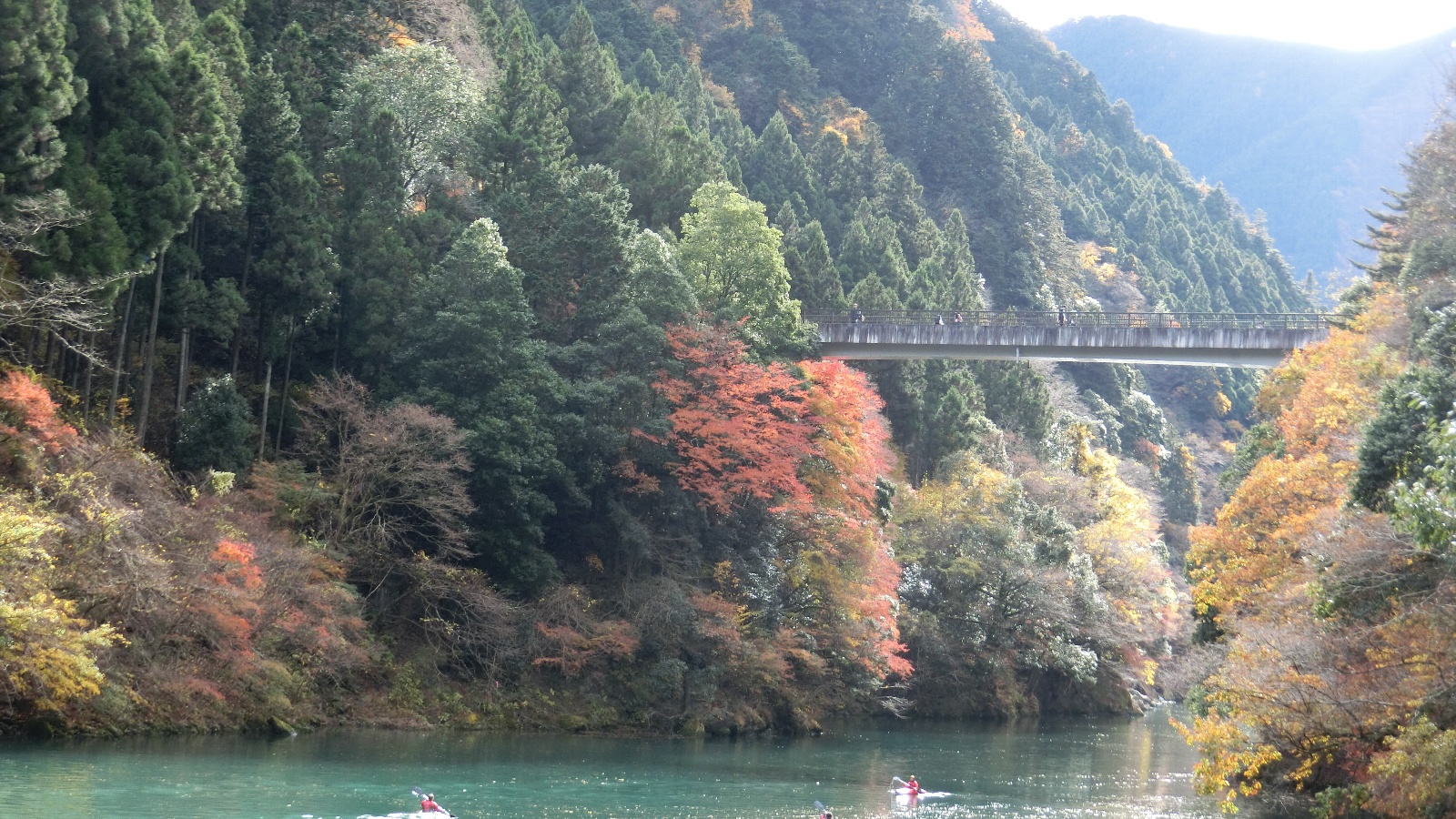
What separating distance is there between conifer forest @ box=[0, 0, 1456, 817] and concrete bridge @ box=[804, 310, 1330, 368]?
299 centimetres

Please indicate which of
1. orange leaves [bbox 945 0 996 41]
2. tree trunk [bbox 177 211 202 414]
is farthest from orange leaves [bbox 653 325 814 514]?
orange leaves [bbox 945 0 996 41]

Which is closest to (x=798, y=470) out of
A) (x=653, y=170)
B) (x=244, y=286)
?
(x=653, y=170)

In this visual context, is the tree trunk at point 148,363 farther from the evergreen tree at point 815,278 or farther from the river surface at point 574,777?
the evergreen tree at point 815,278

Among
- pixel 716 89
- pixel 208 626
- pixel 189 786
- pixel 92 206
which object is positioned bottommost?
pixel 189 786

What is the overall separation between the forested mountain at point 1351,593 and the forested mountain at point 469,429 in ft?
46.2

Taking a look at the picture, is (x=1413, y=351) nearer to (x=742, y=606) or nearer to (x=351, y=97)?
(x=742, y=606)

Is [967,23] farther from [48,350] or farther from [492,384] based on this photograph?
[48,350]

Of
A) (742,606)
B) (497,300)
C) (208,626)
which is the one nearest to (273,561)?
(208,626)

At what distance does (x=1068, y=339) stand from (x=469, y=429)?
24.5 metres

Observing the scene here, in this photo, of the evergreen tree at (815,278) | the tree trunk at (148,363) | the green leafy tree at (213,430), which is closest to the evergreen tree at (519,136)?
the evergreen tree at (815,278)

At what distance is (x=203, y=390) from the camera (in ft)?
122

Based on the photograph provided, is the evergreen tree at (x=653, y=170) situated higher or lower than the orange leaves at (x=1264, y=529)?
higher

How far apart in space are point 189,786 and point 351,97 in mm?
26240

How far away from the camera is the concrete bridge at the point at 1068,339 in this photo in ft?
173
